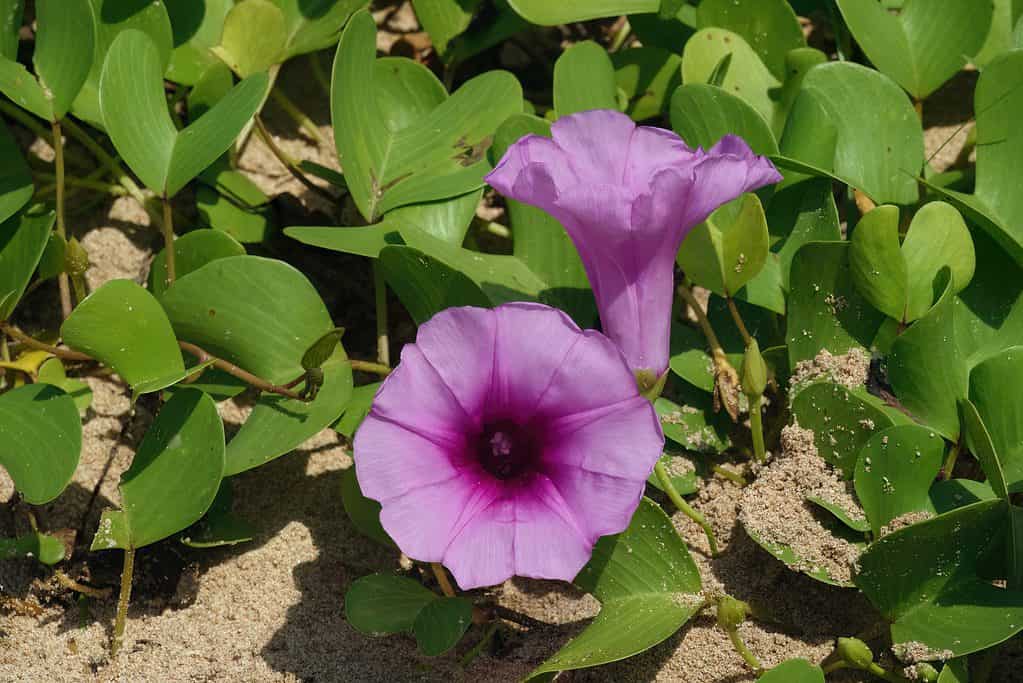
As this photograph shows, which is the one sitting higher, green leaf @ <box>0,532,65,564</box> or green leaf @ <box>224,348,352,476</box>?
green leaf @ <box>224,348,352,476</box>

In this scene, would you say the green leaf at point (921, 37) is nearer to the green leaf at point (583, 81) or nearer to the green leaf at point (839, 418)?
the green leaf at point (583, 81)

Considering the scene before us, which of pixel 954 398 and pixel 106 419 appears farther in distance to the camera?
pixel 106 419

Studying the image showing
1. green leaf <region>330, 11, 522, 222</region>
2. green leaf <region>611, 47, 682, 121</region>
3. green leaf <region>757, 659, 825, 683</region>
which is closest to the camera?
green leaf <region>757, 659, 825, 683</region>

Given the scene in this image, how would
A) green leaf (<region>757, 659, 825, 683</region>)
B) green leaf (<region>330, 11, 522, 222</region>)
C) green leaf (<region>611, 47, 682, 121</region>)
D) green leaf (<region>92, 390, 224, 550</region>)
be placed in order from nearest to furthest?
green leaf (<region>757, 659, 825, 683</region>)
green leaf (<region>92, 390, 224, 550</region>)
green leaf (<region>330, 11, 522, 222</region>)
green leaf (<region>611, 47, 682, 121</region>)

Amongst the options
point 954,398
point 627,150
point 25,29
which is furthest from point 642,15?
point 25,29

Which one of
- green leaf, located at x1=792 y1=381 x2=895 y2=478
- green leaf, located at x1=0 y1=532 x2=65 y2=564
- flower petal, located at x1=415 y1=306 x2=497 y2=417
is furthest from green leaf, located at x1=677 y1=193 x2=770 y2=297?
green leaf, located at x1=0 y1=532 x2=65 y2=564

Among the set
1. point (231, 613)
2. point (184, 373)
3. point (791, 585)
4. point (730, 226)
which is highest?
point (730, 226)

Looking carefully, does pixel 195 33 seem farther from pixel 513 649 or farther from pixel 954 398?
pixel 954 398

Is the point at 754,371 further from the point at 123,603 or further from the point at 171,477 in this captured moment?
the point at 123,603

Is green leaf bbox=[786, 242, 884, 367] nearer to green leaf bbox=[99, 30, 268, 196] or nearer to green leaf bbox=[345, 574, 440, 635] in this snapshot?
green leaf bbox=[345, 574, 440, 635]
